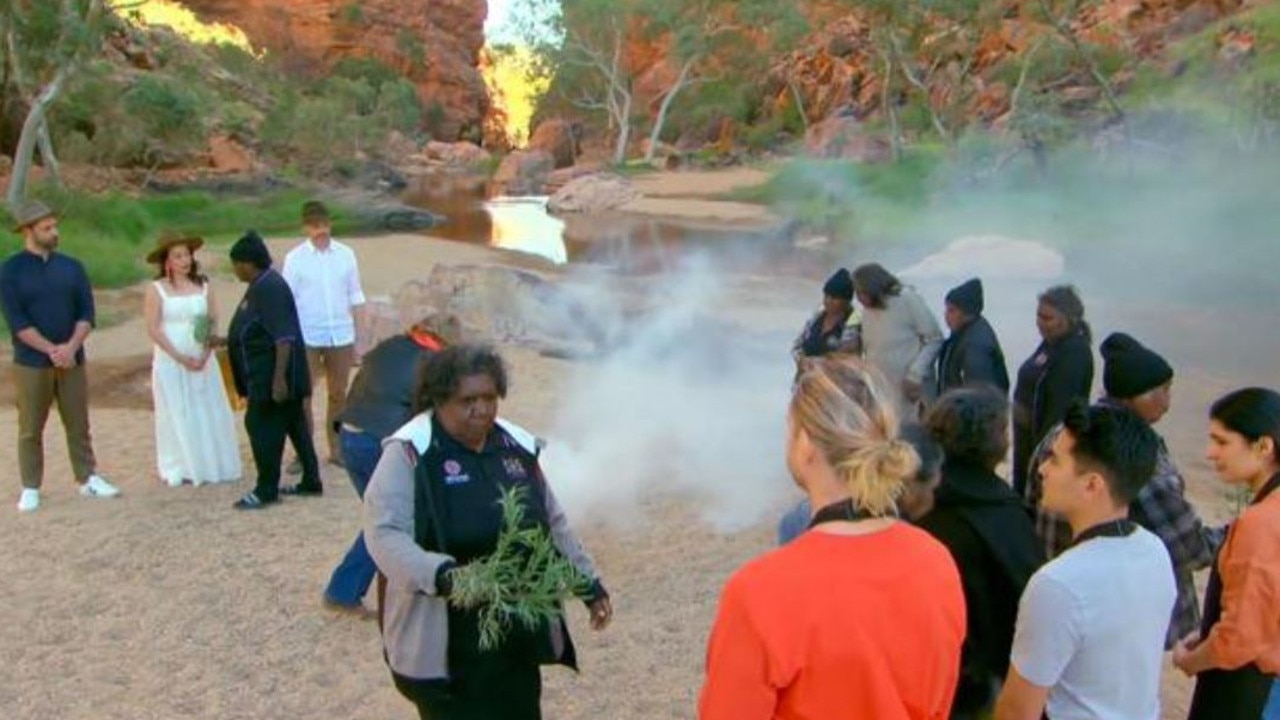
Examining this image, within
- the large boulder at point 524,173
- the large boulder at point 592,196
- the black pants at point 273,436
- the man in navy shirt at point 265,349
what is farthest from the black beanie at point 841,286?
the large boulder at point 524,173

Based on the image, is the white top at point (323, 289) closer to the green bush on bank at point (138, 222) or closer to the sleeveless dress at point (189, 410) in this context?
the sleeveless dress at point (189, 410)

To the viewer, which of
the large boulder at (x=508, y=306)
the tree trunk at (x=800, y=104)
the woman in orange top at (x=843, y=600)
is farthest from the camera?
the tree trunk at (x=800, y=104)

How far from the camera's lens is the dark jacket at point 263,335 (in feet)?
23.0

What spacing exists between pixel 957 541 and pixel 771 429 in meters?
6.60

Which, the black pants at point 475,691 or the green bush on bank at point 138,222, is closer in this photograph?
the black pants at point 475,691

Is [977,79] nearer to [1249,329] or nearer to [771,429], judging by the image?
[1249,329]

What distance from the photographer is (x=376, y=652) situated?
548 cm

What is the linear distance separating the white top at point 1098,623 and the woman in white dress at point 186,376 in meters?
5.92

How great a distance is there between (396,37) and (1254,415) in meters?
81.1

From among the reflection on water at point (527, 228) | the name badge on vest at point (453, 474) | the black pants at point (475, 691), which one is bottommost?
the reflection on water at point (527, 228)

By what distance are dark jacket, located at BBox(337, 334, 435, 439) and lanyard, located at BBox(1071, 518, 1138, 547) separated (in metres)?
2.91

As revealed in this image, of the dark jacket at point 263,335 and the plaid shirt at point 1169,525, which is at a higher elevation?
the plaid shirt at point 1169,525

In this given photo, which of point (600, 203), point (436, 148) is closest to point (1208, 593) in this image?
point (600, 203)

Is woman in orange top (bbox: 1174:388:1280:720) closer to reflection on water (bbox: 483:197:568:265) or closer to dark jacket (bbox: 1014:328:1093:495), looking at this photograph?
dark jacket (bbox: 1014:328:1093:495)
